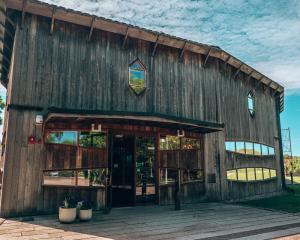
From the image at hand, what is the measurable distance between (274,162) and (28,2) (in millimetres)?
17284

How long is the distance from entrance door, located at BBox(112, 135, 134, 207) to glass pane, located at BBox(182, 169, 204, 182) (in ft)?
8.61

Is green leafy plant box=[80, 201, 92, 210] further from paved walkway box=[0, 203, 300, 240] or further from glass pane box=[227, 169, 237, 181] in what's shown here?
glass pane box=[227, 169, 237, 181]

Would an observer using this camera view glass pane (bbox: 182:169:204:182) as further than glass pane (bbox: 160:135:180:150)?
Yes

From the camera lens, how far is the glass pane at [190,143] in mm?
12712

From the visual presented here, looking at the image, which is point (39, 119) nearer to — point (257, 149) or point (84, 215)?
point (84, 215)

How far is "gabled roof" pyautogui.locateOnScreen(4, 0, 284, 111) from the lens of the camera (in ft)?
31.9

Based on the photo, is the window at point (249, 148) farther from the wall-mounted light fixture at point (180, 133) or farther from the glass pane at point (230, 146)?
the wall-mounted light fixture at point (180, 133)

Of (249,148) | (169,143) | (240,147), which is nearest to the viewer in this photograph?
(169,143)

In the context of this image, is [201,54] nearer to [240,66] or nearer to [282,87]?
[240,66]

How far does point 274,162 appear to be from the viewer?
19.0 metres

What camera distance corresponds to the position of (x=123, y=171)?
11.2m

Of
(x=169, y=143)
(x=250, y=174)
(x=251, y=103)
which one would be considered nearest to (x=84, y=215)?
(x=169, y=143)

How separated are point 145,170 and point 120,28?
5931mm

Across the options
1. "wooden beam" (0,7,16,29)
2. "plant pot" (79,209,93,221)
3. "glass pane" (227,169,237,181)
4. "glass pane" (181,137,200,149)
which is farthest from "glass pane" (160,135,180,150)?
"wooden beam" (0,7,16,29)
